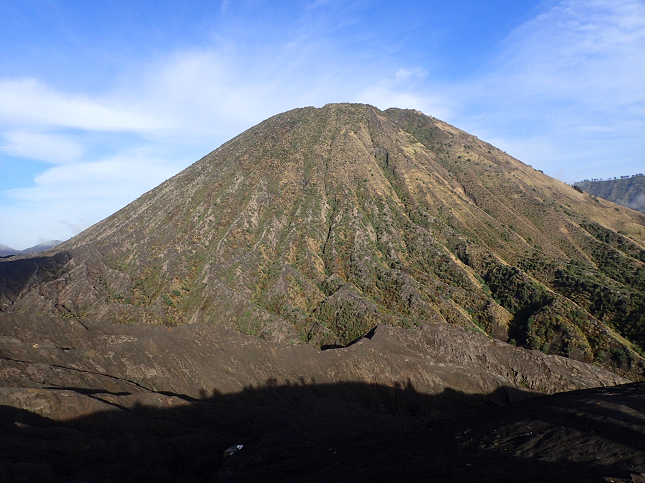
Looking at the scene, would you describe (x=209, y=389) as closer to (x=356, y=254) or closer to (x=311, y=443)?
(x=311, y=443)

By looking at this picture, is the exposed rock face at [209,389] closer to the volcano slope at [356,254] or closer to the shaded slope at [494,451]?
the shaded slope at [494,451]

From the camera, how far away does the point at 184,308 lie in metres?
44.1

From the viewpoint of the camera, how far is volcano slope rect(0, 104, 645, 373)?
4156cm

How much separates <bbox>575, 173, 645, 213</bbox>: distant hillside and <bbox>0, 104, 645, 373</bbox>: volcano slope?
123m

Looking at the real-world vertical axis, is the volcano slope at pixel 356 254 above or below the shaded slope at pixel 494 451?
above

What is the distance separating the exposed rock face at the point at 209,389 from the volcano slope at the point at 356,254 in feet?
15.9

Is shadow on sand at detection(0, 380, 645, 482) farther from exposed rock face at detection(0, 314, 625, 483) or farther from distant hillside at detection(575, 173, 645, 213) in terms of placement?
distant hillside at detection(575, 173, 645, 213)

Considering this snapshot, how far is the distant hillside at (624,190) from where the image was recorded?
513ft

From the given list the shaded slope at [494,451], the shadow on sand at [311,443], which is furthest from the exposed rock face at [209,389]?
the shaded slope at [494,451]

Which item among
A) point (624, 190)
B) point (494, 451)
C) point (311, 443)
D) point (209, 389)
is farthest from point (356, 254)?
point (624, 190)

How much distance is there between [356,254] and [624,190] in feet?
620

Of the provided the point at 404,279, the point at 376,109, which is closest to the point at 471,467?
the point at 404,279

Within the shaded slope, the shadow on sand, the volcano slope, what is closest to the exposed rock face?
the shadow on sand

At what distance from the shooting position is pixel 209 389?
29.9 m
